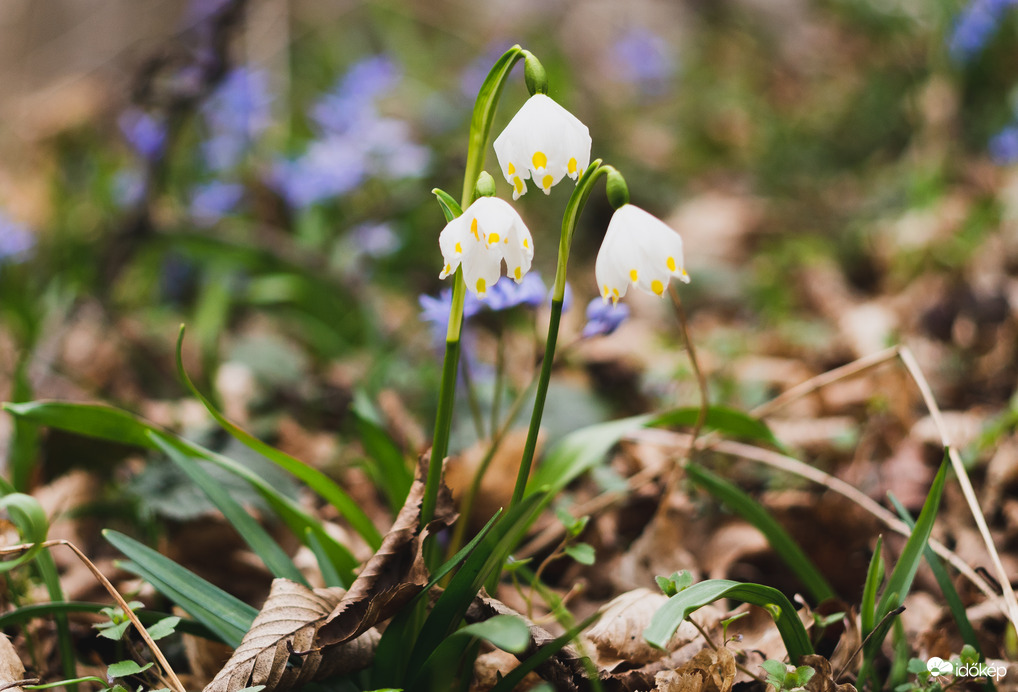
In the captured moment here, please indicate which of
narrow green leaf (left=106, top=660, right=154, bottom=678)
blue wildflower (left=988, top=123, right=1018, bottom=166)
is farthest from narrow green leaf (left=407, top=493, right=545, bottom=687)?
blue wildflower (left=988, top=123, right=1018, bottom=166)

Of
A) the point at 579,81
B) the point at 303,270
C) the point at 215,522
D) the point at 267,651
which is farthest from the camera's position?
the point at 579,81

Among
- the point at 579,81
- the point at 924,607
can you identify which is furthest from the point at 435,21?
the point at 924,607

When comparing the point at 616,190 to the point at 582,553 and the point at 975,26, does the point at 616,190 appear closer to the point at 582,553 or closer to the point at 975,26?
the point at 582,553

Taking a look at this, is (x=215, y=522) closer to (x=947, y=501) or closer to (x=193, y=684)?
(x=193, y=684)

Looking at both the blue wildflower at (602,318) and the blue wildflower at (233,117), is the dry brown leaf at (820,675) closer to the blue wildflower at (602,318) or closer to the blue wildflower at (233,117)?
the blue wildflower at (602,318)

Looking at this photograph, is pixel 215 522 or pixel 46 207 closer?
pixel 215 522

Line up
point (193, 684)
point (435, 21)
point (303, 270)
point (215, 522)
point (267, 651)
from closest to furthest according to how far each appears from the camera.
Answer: point (267, 651) < point (193, 684) < point (215, 522) < point (303, 270) < point (435, 21)

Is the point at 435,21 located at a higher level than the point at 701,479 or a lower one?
higher

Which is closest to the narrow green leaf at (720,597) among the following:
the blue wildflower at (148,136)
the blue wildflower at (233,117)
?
the blue wildflower at (148,136)
